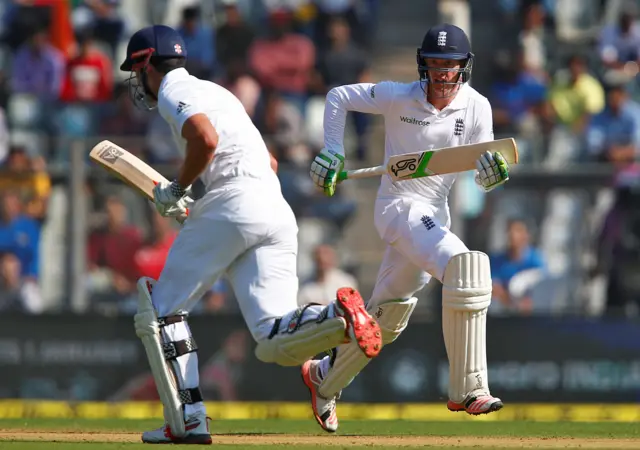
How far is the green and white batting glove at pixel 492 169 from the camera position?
6438 millimetres

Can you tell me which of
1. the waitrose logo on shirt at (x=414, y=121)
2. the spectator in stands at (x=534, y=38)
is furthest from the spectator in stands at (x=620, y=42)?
the waitrose logo on shirt at (x=414, y=121)

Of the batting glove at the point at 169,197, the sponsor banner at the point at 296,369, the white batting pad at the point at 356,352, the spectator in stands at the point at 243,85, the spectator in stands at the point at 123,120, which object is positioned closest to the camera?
the batting glove at the point at 169,197

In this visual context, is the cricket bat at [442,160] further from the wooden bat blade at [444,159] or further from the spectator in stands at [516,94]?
the spectator in stands at [516,94]

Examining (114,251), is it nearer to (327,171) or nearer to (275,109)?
(275,109)

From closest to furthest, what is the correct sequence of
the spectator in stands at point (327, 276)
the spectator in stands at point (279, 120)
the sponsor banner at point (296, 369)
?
the sponsor banner at point (296, 369) < the spectator in stands at point (327, 276) < the spectator in stands at point (279, 120)

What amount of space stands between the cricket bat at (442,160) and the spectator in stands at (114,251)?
345cm

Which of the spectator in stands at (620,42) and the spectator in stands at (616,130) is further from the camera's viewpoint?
the spectator in stands at (620,42)

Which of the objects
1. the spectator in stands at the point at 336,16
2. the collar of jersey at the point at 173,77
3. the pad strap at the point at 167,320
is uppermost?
the spectator in stands at the point at 336,16

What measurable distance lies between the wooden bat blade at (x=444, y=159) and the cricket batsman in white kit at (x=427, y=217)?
0.06 meters

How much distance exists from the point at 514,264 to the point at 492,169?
332 cm

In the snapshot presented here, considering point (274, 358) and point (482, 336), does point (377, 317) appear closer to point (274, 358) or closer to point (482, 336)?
point (482, 336)

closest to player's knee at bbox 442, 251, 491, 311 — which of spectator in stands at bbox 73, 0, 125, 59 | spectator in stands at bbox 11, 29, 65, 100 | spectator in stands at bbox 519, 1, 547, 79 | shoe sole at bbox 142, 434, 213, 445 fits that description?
shoe sole at bbox 142, 434, 213, 445

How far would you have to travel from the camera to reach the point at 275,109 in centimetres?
1171

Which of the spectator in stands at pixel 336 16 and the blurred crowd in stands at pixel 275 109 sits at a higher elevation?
the spectator in stands at pixel 336 16
